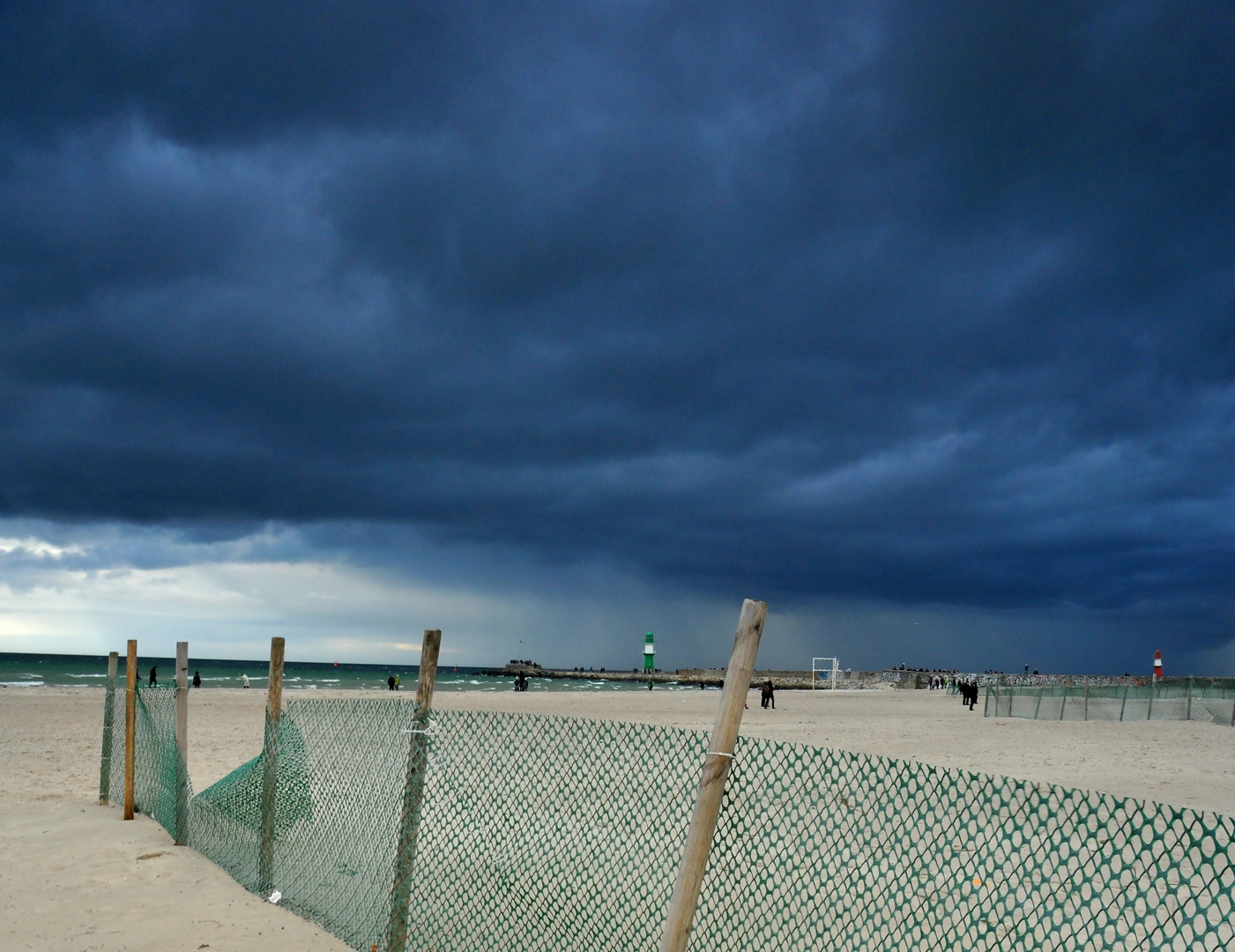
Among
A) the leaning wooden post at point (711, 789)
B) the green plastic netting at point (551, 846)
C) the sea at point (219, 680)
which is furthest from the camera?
the sea at point (219, 680)

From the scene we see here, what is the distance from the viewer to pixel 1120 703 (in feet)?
96.5

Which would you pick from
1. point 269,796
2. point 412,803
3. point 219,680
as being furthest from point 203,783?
point 219,680

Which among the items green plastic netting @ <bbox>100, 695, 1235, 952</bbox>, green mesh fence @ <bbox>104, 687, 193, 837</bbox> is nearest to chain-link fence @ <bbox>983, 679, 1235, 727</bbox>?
green plastic netting @ <bbox>100, 695, 1235, 952</bbox>

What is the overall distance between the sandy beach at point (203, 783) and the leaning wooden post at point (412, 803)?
0.86m

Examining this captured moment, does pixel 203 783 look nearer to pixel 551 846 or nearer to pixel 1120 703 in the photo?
pixel 551 846

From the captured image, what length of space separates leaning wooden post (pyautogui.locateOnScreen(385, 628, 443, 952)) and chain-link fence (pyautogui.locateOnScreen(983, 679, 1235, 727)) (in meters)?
27.6

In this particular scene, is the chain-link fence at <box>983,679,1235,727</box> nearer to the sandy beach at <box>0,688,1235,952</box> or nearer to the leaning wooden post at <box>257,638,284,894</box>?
the sandy beach at <box>0,688,1235,952</box>

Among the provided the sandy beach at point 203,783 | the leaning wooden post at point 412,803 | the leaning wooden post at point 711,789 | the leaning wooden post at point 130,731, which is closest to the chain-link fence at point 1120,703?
the sandy beach at point 203,783

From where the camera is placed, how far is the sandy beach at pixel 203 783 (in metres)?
6.45

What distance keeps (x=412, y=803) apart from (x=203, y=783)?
→ 938cm

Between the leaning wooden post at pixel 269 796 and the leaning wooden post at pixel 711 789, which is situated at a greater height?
the leaning wooden post at pixel 711 789

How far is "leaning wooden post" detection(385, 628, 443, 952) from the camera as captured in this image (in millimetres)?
5621

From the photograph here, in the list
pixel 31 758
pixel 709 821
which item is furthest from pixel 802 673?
pixel 709 821

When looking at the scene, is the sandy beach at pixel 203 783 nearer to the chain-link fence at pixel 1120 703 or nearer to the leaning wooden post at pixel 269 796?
the leaning wooden post at pixel 269 796
